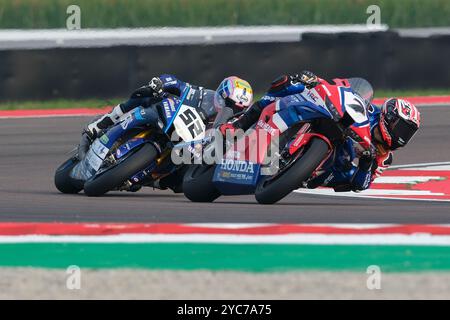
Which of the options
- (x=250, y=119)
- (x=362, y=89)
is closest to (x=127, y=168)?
(x=250, y=119)

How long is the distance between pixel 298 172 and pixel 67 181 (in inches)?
113

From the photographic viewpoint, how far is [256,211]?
37.6ft

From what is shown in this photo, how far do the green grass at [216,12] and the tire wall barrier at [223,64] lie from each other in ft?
16.1

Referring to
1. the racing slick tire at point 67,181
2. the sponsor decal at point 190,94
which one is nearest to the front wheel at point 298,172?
the sponsor decal at point 190,94

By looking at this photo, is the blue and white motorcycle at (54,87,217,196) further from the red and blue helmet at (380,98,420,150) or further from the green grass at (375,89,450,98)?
the green grass at (375,89,450,98)

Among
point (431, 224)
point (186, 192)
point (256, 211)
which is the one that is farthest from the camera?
point (186, 192)

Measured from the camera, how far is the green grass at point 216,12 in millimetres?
26250

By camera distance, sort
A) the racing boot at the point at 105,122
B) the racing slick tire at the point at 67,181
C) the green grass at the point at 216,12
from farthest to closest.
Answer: the green grass at the point at 216,12
the racing slick tire at the point at 67,181
the racing boot at the point at 105,122

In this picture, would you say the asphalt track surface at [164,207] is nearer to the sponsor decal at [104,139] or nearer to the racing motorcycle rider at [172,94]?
the racing motorcycle rider at [172,94]

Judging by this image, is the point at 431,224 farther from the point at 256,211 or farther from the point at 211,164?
the point at 211,164

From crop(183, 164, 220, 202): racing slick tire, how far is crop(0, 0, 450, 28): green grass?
1378 centimetres

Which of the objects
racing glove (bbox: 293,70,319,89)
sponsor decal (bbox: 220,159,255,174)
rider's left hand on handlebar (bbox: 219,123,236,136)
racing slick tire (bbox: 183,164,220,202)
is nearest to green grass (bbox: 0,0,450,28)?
racing slick tire (bbox: 183,164,220,202)
